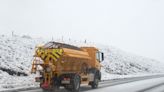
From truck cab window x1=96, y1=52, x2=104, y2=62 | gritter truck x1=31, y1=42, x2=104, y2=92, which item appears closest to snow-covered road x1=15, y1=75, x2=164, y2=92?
gritter truck x1=31, y1=42, x2=104, y2=92

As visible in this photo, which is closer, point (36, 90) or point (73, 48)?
point (36, 90)

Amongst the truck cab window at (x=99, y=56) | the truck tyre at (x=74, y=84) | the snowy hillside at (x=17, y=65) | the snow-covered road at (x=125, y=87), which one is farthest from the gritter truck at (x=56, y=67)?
the truck cab window at (x=99, y=56)

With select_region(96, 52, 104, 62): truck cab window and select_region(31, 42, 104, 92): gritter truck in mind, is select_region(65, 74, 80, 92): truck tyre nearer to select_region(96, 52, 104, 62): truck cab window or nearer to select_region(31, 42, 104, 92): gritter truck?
select_region(31, 42, 104, 92): gritter truck

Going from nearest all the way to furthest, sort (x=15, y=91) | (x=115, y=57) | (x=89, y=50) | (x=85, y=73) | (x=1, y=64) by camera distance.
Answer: (x=15, y=91) → (x=85, y=73) → (x=89, y=50) → (x=1, y=64) → (x=115, y=57)

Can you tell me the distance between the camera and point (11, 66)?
3253 centimetres

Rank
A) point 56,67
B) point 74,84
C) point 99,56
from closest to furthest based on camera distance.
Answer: point 56,67, point 74,84, point 99,56

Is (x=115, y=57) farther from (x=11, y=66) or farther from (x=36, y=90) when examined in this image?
(x=36, y=90)

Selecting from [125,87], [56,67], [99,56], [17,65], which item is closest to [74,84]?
[56,67]

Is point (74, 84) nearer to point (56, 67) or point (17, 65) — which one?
point (56, 67)

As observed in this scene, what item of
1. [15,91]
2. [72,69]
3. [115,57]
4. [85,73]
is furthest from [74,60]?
[115,57]

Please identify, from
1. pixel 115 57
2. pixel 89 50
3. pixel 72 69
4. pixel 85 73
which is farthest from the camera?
pixel 115 57

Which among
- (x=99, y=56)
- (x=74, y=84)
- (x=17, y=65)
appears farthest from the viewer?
(x=17, y=65)

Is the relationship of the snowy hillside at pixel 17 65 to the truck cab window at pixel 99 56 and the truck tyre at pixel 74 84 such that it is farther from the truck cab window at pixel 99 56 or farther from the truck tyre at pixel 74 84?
the truck cab window at pixel 99 56

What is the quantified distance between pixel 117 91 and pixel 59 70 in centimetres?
401
